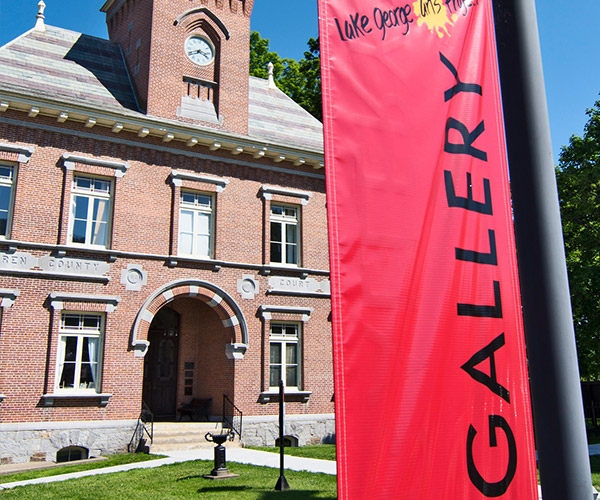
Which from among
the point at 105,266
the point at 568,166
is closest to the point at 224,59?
the point at 105,266

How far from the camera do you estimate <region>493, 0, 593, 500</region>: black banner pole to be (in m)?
2.62

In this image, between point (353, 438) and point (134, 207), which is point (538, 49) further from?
point (134, 207)

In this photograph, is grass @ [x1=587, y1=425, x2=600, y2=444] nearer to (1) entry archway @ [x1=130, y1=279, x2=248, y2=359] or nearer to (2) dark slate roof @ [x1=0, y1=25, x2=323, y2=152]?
(1) entry archway @ [x1=130, y1=279, x2=248, y2=359]

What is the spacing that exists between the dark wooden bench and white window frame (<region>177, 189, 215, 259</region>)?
15.6 feet

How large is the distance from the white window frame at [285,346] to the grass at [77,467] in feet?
17.4

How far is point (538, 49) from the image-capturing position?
123 inches

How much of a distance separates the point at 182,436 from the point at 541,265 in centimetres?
1596

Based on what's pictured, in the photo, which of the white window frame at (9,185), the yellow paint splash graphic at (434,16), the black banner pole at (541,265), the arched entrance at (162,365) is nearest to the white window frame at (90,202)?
the white window frame at (9,185)

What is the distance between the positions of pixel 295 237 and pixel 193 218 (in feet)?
12.5

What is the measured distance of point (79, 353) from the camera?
16.8 metres

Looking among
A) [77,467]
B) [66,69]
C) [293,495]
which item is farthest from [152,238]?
[293,495]

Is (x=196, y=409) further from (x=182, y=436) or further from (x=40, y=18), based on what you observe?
(x=40, y=18)

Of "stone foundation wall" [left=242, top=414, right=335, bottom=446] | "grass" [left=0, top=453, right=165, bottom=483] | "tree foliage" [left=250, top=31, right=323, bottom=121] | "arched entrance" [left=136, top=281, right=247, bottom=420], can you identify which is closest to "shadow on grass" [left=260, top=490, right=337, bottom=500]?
"grass" [left=0, top=453, right=165, bottom=483]

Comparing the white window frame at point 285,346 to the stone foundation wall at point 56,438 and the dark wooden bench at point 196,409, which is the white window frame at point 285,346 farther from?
the stone foundation wall at point 56,438
